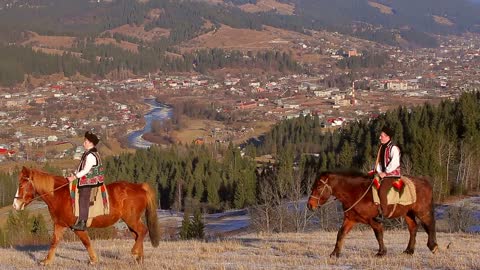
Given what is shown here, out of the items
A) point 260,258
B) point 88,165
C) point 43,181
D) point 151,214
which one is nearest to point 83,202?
point 88,165

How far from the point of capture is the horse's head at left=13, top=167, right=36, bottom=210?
11406mm

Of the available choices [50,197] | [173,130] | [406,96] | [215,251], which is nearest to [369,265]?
[215,251]

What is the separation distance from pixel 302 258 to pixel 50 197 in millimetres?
5167

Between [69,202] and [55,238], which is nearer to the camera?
[69,202]

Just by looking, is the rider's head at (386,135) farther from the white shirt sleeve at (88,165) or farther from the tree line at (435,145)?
the tree line at (435,145)

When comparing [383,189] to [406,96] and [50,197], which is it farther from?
[406,96]

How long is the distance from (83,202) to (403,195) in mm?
6334

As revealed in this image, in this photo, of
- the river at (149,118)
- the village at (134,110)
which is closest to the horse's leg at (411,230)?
the village at (134,110)

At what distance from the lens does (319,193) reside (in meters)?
12.1

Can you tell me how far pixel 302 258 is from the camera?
40.5ft

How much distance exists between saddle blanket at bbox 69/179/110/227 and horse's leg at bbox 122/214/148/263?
518mm

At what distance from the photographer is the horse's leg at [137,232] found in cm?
1194

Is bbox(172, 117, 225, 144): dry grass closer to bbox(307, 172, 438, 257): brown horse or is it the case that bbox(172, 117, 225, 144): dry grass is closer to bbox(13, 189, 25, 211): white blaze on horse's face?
bbox(307, 172, 438, 257): brown horse

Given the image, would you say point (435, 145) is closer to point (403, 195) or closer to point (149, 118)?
point (403, 195)
